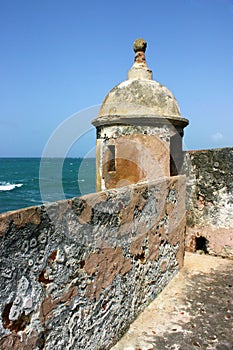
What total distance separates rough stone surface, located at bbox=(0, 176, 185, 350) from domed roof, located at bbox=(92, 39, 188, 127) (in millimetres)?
1616

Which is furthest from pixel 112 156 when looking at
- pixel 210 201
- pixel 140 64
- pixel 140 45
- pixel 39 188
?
pixel 39 188

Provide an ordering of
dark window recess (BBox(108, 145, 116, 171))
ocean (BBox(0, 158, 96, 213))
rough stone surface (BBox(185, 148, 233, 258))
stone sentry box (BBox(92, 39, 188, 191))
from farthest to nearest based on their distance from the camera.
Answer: ocean (BBox(0, 158, 96, 213)), rough stone surface (BBox(185, 148, 233, 258)), dark window recess (BBox(108, 145, 116, 171)), stone sentry box (BBox(92, 39, 188, 191))

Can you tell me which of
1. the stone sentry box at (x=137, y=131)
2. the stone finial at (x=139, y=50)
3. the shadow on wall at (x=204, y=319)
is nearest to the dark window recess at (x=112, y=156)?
the stone sentry box at (x=137, y=131)

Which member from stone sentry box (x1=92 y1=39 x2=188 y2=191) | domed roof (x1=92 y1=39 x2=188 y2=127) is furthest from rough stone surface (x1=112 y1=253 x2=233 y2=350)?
domed roof (x1=92 y1=39 x2=188 y2=127)

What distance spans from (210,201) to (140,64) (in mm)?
2896

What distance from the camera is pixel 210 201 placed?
19.1 ft

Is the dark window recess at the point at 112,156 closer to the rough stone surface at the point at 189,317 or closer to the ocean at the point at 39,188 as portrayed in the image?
the ocean at the point at 39,188

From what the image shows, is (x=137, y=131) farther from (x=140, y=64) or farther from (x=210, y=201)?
(x=210, y=201)

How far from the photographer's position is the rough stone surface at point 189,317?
3.10 meters

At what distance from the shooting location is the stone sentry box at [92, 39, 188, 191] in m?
5.09

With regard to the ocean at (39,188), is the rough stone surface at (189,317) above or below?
below

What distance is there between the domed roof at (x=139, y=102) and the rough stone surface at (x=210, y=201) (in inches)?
33.3

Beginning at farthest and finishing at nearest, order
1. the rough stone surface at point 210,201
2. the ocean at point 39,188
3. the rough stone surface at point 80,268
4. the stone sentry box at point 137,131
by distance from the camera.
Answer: the ocean at point 39,188 < the rough stone surface at point 210,201 < the stone sentry box at point 137,131 < the rough stone surface at point 80,268

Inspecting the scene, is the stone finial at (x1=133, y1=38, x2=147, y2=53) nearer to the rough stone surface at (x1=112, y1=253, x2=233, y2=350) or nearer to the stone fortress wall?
the stone fortress wall
